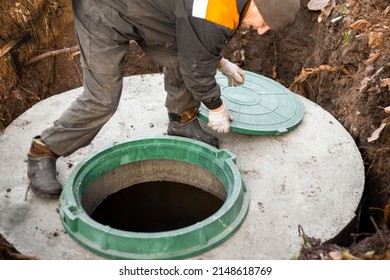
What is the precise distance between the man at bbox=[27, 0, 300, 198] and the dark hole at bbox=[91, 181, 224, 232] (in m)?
0.58

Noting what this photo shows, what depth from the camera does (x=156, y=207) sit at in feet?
12.0

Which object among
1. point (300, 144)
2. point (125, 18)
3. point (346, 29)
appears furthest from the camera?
point (346, 29)

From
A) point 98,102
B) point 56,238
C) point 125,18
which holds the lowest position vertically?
point 56,238

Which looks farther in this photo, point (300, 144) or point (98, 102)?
point (300, 144)

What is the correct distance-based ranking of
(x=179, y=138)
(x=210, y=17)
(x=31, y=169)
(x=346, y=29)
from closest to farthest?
1. (x=210, y=17)
2. (x=31, y=169)
3. (x=179, y=138)
4. (x=346, y=29)

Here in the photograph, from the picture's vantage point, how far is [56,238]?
8.57 ft

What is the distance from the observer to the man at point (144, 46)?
2387mm

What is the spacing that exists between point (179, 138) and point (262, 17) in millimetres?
1009

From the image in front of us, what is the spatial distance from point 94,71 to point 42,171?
2.24 feet

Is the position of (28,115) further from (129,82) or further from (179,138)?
(179,138)

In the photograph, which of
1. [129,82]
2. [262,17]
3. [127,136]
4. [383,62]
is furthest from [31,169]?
[383,62]

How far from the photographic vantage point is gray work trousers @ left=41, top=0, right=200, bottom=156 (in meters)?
2.60

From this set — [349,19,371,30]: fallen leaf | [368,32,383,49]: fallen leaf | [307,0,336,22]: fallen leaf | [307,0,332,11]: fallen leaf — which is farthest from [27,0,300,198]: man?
[307,0,332,11]: fallen leaf

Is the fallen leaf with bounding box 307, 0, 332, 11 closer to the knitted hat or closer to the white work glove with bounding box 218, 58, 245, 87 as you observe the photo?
the white work glove with bounding box 218, 58, 245, 87
